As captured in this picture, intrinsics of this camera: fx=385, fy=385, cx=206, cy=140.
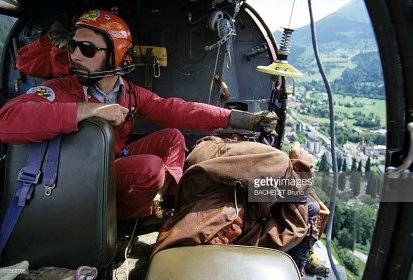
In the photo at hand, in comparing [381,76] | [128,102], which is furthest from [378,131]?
[128,102]

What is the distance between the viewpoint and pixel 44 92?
2006mm

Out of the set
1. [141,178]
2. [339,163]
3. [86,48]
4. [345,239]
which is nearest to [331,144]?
[339,163]

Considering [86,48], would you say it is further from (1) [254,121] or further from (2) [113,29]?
(1) [254,121]

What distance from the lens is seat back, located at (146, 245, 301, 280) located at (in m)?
1.45

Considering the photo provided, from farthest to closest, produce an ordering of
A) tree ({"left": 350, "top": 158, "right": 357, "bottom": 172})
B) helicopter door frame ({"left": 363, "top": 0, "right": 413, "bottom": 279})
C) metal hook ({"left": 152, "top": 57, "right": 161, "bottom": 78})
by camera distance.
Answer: metal hook ({"left": 152, "top": 57, "right": 161, "bottom": 78}), tree ({"left": 350, "top": 158, "right": 357, "bottom": 172}), helicopter door frame ({"left": 363, "top": 0, "right": 413, "bottom": 279})

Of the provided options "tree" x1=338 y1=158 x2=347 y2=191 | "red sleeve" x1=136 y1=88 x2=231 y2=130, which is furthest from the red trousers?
"tree" x1=338 y1=158 x2=347 y2=191

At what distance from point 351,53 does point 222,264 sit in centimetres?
90

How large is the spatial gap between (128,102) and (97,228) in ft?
3.47

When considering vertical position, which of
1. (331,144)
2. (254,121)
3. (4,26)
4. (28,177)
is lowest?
(28,177)

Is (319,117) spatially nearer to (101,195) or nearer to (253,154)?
(253,154)

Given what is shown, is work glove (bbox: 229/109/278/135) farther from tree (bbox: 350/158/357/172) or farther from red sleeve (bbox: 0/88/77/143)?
tree (bbox: 350/158/357/172)

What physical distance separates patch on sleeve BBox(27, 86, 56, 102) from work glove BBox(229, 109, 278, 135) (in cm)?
118

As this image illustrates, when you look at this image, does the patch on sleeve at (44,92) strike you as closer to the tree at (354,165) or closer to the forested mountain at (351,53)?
the forested mountain at (351,53)

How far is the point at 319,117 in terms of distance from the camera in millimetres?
1430
